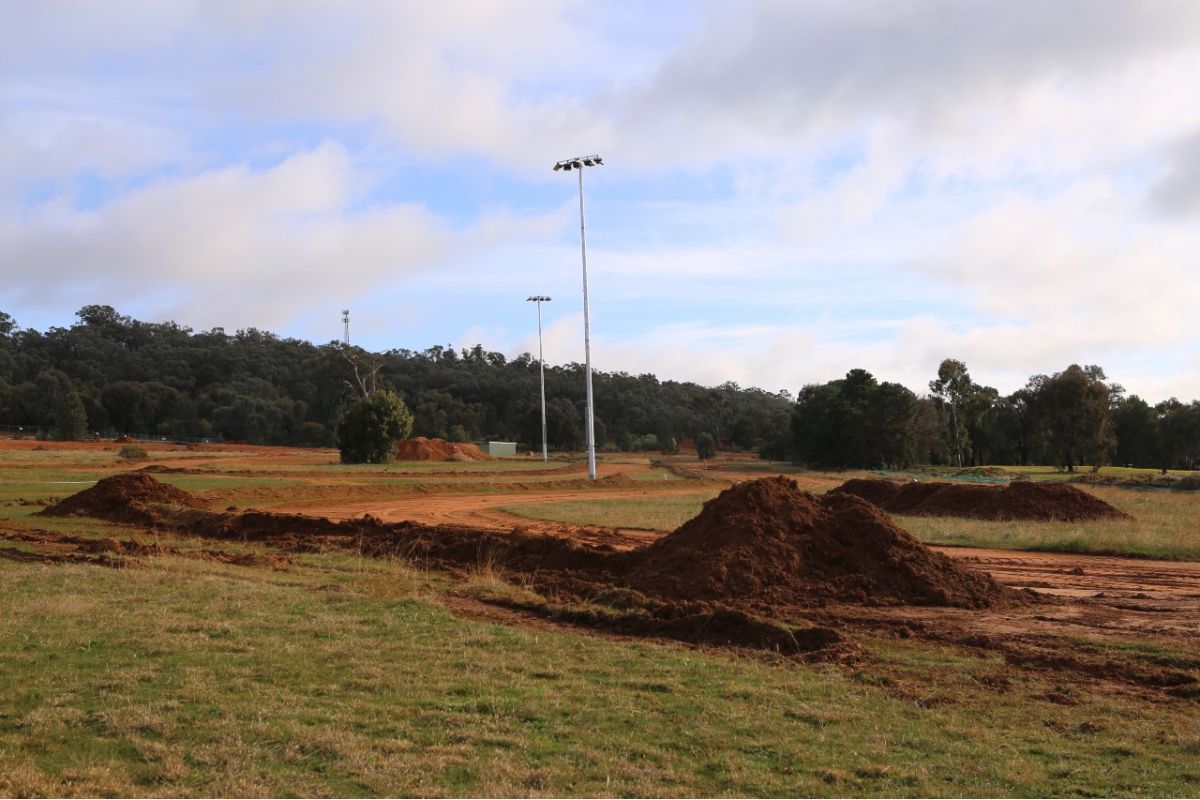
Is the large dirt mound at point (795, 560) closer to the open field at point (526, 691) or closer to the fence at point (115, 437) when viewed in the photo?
the open field at point (526, 691)

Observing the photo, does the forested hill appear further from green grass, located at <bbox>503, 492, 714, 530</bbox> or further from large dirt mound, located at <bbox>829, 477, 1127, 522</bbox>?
large dirt mound, located at <bbox>829, 477, 1127, 522</bbox>

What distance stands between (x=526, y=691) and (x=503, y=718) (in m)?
0.88

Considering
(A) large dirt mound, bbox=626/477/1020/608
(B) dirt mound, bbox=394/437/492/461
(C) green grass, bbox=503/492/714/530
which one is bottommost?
(C) green grass, bbox=503/492/714/530

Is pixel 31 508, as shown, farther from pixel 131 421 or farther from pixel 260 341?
pixel 260 341

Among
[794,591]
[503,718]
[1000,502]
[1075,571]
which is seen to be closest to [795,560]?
[794,591]

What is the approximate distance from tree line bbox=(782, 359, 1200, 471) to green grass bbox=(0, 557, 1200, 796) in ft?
213

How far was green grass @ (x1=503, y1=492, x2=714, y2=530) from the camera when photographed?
28750mm

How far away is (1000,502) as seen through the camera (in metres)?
32.0

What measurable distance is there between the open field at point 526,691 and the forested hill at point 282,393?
83.3 metres

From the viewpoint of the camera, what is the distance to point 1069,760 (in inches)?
279

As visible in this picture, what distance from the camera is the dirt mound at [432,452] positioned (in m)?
81.2

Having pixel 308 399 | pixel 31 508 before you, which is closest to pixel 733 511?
pixel 31 508

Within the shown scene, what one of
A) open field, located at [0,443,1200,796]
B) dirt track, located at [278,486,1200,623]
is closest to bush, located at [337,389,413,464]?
dirt track, located at [278,486,1200,623]

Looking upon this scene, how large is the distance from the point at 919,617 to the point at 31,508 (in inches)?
1046
